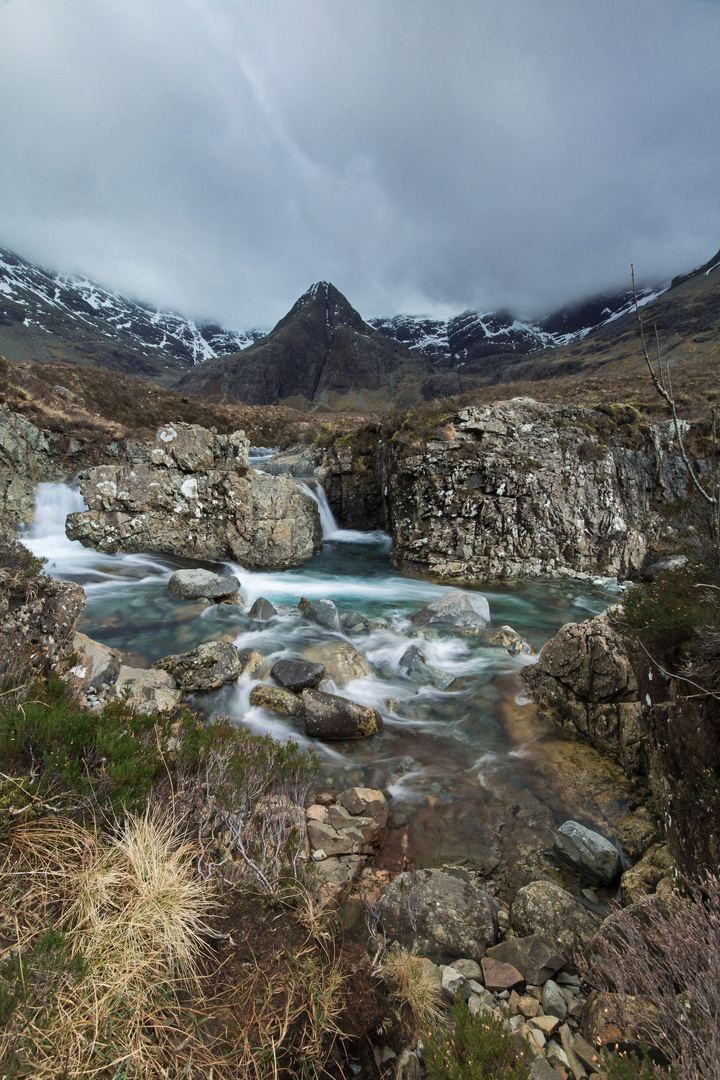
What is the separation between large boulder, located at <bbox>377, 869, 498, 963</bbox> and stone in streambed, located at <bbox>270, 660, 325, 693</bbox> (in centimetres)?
411

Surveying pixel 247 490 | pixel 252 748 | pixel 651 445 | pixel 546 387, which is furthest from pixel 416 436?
pixel 546 387

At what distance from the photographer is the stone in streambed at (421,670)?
326 inches

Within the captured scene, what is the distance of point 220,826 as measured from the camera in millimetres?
3445

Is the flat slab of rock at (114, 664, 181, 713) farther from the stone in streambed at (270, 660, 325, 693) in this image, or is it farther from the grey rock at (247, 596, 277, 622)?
the grey rock at (247, 596, 277, 622)

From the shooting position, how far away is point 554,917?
3.37 metres

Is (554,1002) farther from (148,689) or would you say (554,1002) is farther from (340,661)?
(340,661)

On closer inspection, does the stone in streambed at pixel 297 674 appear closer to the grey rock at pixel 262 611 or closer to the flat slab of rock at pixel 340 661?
the flat slab of rock at pixel 340 661

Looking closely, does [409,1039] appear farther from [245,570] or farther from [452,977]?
[245,570]

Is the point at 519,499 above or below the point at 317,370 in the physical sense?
below

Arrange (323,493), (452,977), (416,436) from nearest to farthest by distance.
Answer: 1. (452,977)
2. (416,436)
3. (323,493)

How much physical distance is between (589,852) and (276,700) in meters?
4.72

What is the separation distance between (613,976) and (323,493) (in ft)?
69.5

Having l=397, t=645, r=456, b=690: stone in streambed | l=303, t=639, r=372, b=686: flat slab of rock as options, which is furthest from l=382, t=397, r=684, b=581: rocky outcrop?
l=303, t=639, r=372, b=686: flat slab of rock

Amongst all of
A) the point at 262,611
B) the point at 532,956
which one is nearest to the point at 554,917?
the point at 532,956
